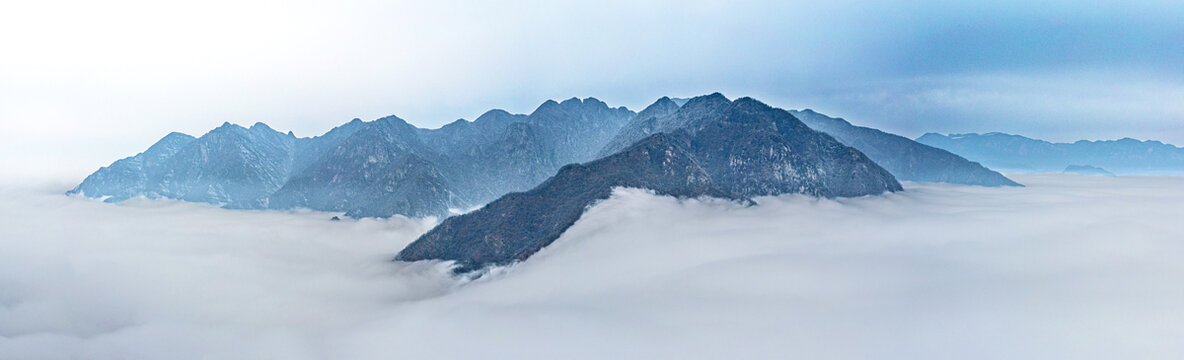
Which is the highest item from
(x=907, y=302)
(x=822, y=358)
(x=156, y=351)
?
(x=907, y=302)

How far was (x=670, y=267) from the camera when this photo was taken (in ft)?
509

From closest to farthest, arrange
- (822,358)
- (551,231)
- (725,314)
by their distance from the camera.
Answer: (822,358) → (725,314) → (551,231)

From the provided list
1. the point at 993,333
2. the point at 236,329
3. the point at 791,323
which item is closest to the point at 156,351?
the point at 236,329

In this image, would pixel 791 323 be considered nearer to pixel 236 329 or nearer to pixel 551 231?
pixel 551 231

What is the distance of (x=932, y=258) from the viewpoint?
509ft

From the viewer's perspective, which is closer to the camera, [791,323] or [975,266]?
[791,323]

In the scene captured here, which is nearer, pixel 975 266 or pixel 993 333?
pixel 993 333

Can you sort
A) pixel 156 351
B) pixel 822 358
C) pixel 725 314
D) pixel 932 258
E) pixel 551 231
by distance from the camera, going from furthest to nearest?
1. pixel 551 231
2. pixel 932 258
3. pixel 156 351
4. pixel 725 314
5. pixel 822 358

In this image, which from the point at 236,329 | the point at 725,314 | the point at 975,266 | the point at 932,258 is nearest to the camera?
the point at 725,314

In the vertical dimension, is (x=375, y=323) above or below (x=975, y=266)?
below

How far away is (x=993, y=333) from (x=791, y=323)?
41.5m

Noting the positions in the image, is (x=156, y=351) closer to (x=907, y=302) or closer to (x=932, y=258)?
(x=907, y=302)

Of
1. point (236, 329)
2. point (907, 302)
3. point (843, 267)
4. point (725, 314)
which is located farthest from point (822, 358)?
point (236, 329)

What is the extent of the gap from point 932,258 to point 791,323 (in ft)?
271
